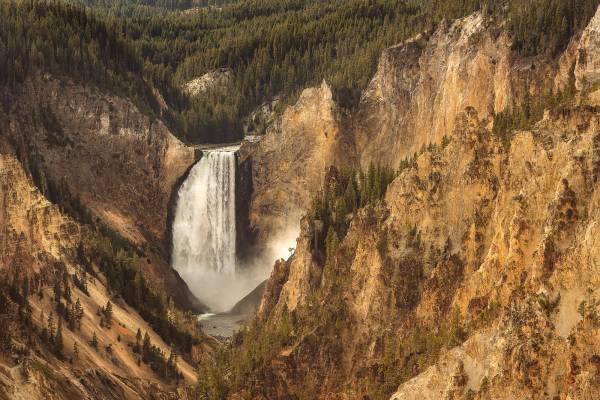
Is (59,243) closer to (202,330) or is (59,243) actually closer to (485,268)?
(202,330)

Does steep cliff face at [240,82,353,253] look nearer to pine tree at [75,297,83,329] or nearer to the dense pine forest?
the dense pine forest

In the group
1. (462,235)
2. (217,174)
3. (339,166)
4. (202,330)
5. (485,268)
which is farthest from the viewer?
(217,174)

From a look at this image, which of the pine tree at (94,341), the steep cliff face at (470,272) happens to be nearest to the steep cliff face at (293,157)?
the steep cliff face at (470,272)

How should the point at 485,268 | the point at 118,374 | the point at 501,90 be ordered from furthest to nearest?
the point at 501,90 → the point at 118,374 → the point at 485,268

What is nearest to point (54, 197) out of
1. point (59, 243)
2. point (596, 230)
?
point (59, 243)

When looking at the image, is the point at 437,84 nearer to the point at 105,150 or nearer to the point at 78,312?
the point at 105,150

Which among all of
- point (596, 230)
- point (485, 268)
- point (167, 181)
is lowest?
point (167, 181)

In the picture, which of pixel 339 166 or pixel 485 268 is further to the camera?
pixel 339 166
